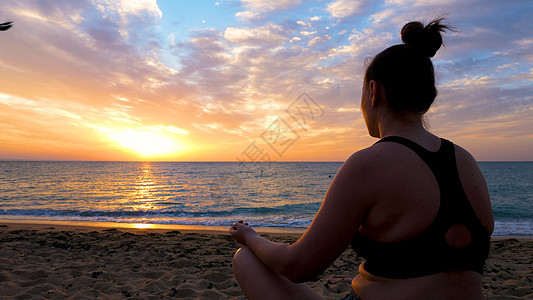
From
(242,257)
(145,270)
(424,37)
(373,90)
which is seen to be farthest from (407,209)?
(145,270)

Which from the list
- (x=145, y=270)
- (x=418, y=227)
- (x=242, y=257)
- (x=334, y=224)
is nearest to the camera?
(x=418, y=227)

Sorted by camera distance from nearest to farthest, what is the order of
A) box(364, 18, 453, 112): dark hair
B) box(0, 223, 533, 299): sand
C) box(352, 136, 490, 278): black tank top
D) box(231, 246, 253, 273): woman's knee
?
box(352, 136, 490, 278): black tank top < box(364, 18, 453, 112): dark hair < box(231, 246, 253, 273): woman's knee < box(0, 223, 533, 299): sand

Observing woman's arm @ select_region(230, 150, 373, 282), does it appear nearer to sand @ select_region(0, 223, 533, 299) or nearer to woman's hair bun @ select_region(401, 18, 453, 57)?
woman's hair bun @ select_region(401, 18, 453, 57)

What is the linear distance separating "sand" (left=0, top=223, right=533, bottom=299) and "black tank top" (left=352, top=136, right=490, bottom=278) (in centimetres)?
328

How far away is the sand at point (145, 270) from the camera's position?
13.0 ft

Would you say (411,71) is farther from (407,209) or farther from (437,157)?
(407,209)

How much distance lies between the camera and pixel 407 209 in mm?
1030

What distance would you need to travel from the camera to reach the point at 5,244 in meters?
6.55

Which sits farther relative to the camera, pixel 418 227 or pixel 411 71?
pixel 411 71

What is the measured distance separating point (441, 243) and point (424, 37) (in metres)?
0.87

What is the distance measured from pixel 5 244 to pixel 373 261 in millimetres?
8428

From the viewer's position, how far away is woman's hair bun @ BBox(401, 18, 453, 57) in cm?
127

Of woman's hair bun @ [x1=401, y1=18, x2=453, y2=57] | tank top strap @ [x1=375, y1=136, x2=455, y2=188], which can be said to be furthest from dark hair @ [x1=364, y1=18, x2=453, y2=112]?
tank top strap @ [x1=375, y1=136, x2=455, y2=188]

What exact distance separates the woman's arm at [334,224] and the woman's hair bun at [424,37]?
567 mm
